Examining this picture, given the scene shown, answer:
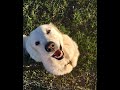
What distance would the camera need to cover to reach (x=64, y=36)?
1.85m

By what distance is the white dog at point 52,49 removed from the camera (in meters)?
1.82

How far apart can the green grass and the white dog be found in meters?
0.02

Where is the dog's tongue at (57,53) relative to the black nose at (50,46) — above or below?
below

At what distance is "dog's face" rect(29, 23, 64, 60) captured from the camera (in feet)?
5.95

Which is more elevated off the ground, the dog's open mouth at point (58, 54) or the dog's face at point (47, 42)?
the dog's face at point (47, 42)

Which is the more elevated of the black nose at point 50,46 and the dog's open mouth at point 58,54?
the black nose at point 50,46

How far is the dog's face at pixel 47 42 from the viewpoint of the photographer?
181 centimetres

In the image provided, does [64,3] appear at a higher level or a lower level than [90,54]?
higher

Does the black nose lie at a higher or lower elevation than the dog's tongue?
higher

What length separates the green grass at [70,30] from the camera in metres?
1.86

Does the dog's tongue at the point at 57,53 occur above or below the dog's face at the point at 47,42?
below
